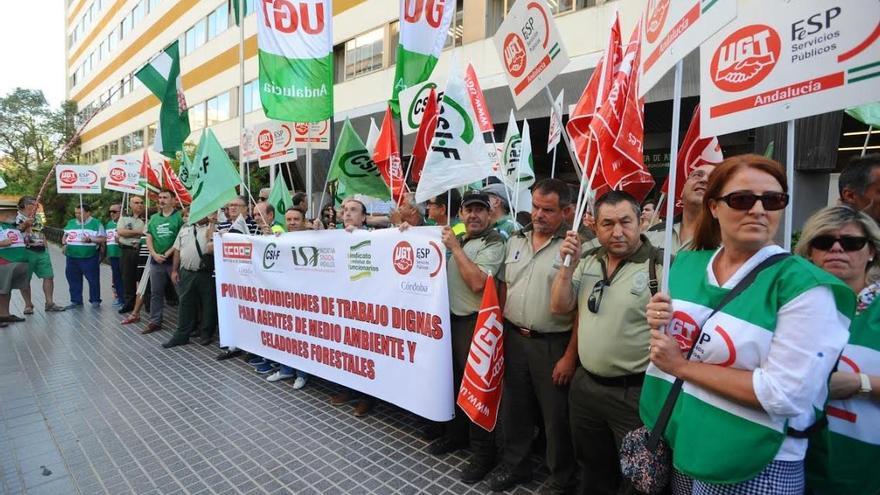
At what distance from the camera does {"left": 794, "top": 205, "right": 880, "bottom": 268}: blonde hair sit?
1.85 meters

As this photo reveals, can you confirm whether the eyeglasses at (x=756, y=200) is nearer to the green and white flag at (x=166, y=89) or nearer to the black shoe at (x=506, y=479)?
the black shoe at (x=506, y=479)

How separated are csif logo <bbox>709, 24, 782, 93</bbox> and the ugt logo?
138 inches

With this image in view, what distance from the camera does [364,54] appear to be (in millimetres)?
15859

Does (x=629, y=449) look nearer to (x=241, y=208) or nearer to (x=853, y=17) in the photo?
(x=853, y=17)

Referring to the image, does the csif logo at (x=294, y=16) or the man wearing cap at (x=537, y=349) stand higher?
the csif logo at (x=294, y=16)

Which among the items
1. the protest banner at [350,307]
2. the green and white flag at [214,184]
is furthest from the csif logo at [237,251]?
the green and white flag at [214,184]

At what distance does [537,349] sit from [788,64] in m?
1.91

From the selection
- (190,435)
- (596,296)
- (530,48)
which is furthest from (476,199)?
(190,435)

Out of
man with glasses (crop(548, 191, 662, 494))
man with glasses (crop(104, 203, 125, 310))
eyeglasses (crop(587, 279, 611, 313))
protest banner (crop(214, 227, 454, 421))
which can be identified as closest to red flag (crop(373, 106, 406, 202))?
protest banner (crop(214, 227, 454, 421))

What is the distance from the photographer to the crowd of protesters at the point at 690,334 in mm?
1423

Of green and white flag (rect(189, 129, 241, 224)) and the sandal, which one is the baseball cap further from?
the sandal

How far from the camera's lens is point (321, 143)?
7.88 metres

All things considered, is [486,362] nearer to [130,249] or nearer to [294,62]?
[294,62]

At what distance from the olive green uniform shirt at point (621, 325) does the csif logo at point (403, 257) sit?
153 cm
